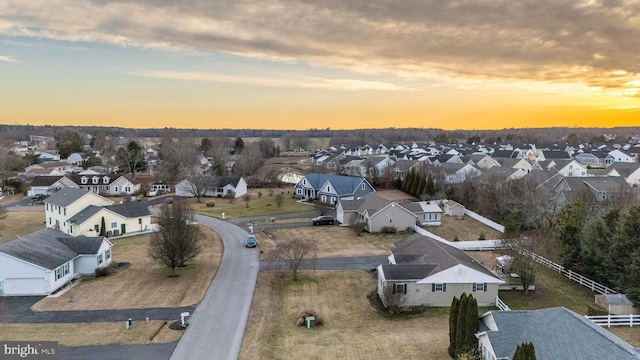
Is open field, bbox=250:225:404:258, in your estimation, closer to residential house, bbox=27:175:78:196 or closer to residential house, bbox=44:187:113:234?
residential house, bbox=44:187:113:234

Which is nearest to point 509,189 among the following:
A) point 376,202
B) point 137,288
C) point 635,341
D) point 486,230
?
point 486,230

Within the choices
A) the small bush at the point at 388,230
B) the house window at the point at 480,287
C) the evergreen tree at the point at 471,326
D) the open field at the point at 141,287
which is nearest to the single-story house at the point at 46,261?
the open field at the point at 141,287

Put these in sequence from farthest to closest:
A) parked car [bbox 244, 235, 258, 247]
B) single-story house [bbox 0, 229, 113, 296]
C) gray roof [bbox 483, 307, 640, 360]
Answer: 1. parked car [bbox 244, 235, 258, 247]
2. single-story house [bbox 0, 229, 113, 296]
3. gray roof [bbox 483, 307, 640, 360]

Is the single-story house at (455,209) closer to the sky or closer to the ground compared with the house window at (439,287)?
closer to the sky

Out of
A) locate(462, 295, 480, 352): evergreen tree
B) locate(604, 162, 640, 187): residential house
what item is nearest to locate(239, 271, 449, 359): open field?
locate(462, 295, 480, 352): evergreen tree

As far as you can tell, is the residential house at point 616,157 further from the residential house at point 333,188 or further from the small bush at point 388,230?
the small bush at point 388,230
